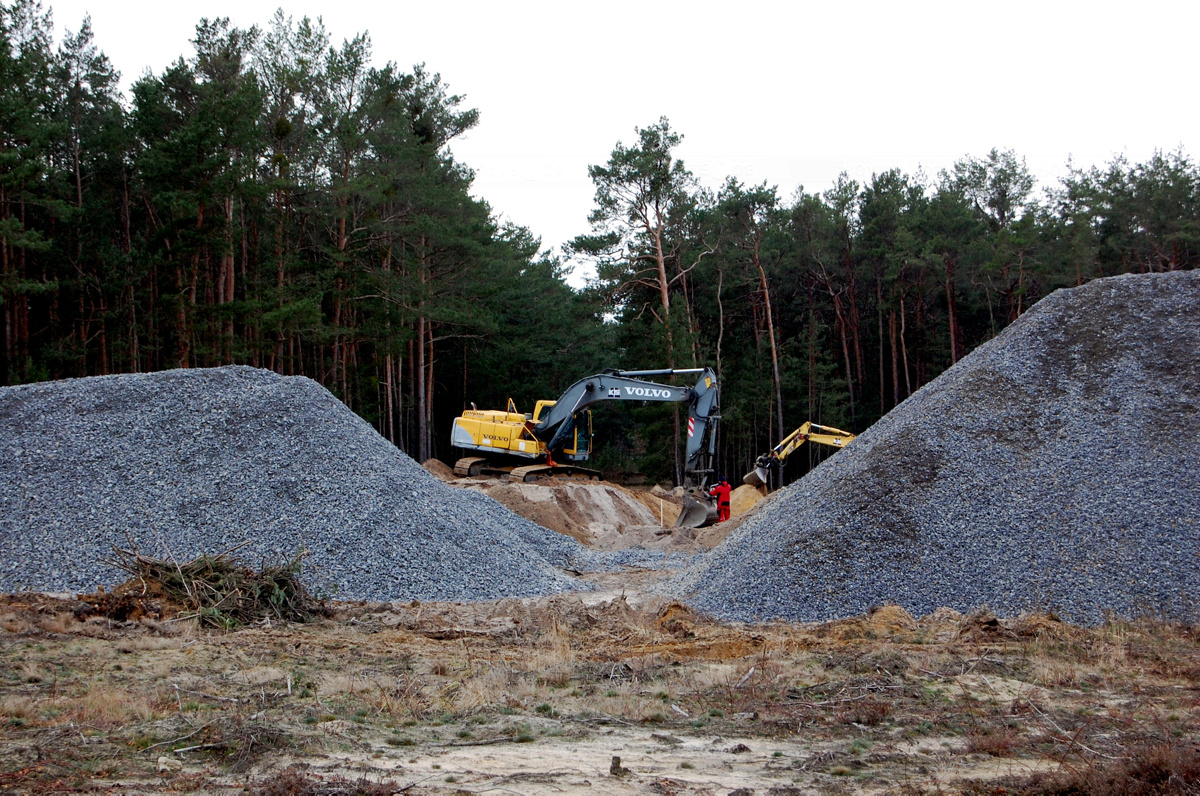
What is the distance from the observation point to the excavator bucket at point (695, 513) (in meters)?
18.2

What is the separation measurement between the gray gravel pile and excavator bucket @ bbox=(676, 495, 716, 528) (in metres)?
4.69

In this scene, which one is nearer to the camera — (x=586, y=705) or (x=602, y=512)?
(x=586, y=705)

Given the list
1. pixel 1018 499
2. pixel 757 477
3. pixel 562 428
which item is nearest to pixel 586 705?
pixel 1018 499

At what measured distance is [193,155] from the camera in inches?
930

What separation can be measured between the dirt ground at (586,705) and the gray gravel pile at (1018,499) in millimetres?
722

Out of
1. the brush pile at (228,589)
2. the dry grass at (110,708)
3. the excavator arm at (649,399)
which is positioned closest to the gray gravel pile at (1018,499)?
the brush pile at (228,589)

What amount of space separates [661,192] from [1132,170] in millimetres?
18171

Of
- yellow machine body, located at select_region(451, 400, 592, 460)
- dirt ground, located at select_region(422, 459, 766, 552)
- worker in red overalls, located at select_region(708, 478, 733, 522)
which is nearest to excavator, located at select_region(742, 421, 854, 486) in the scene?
dirt ground, located at select_region(422, 459, 766, 552)

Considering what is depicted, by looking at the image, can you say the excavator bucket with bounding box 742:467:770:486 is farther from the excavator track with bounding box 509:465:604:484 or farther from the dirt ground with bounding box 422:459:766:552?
the excavator track with bounding box 509:465:604:484

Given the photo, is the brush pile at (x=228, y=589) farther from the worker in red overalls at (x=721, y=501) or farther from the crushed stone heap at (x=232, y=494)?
the worker in red overalls at (x=721, y=501)

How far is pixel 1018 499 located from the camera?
1045cm

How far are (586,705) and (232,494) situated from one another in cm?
770

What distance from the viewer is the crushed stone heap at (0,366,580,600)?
11000 millimetres

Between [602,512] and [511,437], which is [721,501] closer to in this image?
[602,512]
